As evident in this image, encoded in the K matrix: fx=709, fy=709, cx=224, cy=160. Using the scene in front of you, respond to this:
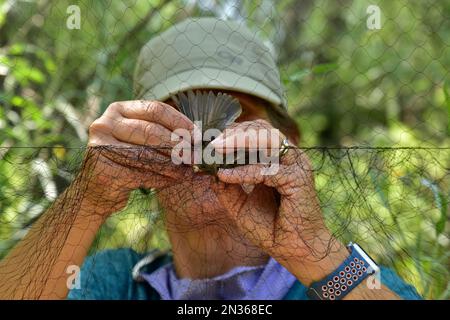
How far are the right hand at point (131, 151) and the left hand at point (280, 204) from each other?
0.26 feet

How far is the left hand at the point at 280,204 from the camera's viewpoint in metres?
1.09

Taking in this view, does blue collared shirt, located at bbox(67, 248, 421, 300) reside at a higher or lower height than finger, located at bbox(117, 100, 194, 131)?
lower

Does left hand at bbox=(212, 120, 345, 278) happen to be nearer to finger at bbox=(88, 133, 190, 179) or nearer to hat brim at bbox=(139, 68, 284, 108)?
finger at bbox=(88, 133, 190, 179)

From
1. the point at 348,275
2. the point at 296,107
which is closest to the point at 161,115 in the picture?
the point at 348,275

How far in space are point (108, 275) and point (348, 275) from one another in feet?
2.06

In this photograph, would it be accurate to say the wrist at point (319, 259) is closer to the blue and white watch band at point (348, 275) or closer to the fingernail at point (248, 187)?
the blue and white watch band at point (348, 275)

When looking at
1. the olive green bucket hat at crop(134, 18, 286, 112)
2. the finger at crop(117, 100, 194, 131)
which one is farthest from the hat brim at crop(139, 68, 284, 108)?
the finger at crop(117, 100, 194, 131)

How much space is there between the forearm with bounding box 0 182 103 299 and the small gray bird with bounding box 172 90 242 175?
22 centimetres

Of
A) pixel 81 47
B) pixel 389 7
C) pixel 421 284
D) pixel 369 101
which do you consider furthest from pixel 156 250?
pixel 369 101

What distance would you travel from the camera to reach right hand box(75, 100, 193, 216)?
112 cm

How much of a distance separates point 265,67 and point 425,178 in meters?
0.40

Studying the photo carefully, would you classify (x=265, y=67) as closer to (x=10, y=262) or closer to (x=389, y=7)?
(x=10, y=262)

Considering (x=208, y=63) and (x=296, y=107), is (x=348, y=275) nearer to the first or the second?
(x=208, y=63)

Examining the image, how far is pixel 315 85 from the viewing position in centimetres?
256
